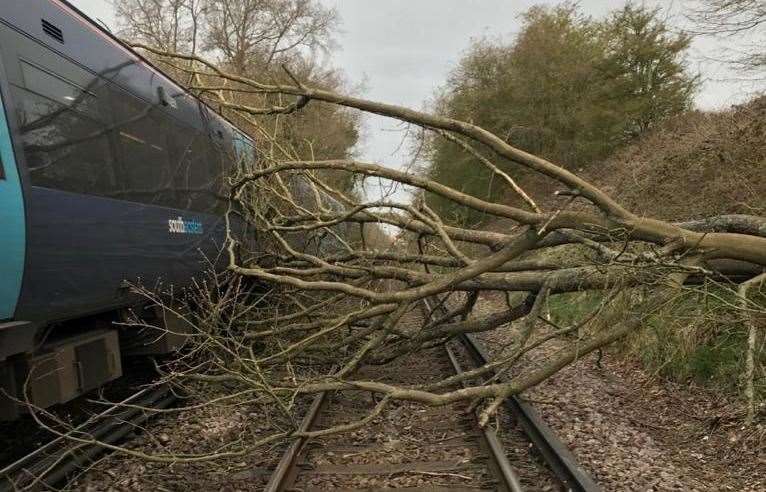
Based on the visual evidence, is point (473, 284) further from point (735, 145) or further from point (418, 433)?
point (735, 145)

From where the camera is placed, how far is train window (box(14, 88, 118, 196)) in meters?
4.00

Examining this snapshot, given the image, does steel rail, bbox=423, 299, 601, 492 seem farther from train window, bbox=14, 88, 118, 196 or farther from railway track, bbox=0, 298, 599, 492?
train window, bbox=14, 88, 118, 196

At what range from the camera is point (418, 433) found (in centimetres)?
519

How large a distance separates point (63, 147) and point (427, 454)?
3.53 metres

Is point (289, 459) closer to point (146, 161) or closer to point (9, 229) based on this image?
point (9, 229)

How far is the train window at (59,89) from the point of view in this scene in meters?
4.14

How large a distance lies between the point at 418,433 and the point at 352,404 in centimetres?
116

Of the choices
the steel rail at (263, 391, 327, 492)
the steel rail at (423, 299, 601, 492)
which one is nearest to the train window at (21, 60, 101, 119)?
the steel rail at (263, 391, 327, 492)

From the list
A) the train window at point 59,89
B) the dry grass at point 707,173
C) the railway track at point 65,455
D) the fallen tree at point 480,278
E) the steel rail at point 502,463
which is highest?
the train window at point 59,89

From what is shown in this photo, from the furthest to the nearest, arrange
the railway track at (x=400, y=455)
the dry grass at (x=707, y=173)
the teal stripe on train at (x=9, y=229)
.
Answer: the dry grass at (x=707, y=173), the railway track at (x=400, y=455), the teal stripe on train at (x=9, y=229)

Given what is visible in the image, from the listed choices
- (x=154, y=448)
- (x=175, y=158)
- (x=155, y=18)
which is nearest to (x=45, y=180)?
(x=154, y=448)

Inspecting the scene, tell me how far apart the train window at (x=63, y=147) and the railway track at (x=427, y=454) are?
251 centimetres

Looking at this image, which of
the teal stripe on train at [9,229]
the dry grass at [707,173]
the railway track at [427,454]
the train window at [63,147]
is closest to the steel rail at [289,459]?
the railway track at [427,454]

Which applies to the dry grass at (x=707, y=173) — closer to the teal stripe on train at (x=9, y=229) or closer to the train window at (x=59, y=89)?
the train window at (x=59, y=89)
